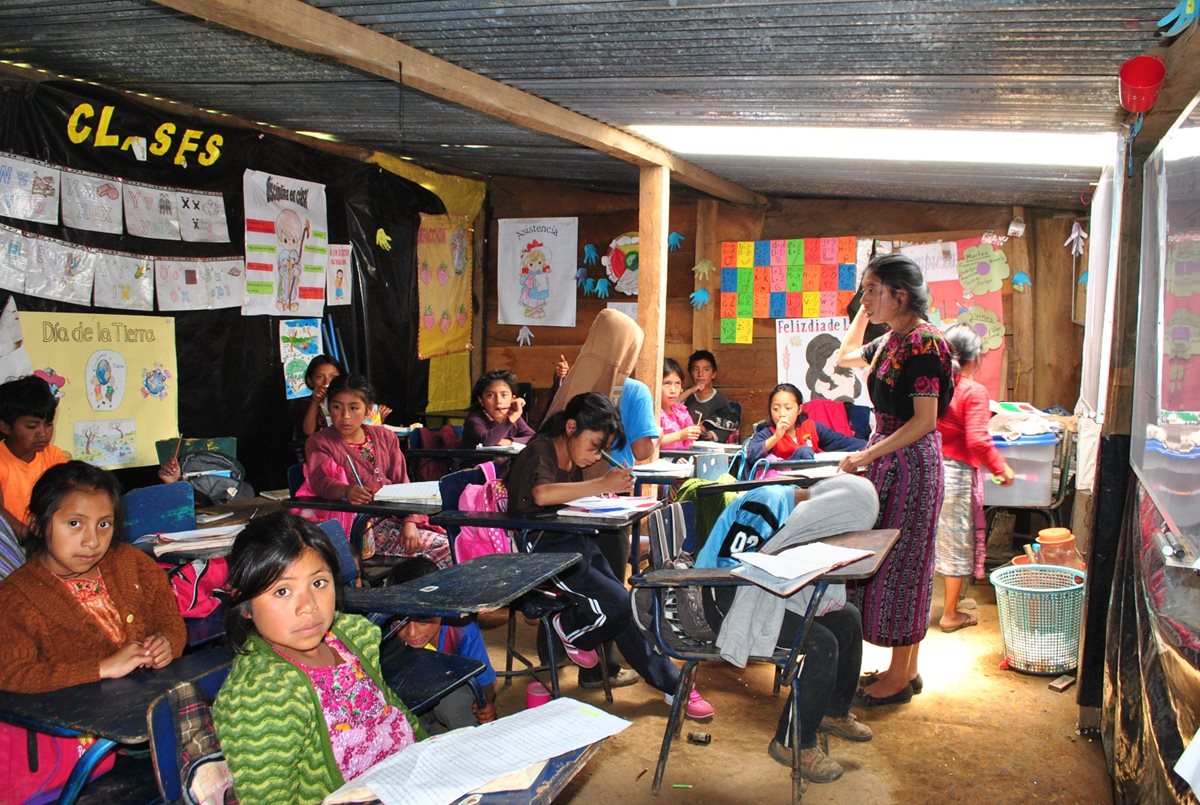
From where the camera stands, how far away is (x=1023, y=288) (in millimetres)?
7750

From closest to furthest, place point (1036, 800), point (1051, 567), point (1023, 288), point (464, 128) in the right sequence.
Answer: point (1036, 800), point (1051, 567), point (464, 128), point (1023, 288)

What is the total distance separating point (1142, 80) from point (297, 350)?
5591mm

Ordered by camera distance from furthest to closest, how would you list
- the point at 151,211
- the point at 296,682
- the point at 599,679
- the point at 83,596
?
the point at 151,211, the point at 599,679, the point at 83,596, the point at 296,682

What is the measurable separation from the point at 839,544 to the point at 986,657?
205 cm

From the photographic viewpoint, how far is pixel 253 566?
82.4 inches

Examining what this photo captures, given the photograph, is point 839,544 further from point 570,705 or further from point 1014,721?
point 570,705

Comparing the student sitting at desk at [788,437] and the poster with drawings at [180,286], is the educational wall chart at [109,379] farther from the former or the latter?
the student sitting at desk at [788,437]

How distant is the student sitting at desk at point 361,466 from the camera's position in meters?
4.83

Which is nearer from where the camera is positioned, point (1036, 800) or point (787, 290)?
point (1036, 800)

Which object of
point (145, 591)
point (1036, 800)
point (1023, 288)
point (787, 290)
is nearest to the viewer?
point (145, 591)

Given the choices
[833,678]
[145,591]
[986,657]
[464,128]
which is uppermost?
[464,128]

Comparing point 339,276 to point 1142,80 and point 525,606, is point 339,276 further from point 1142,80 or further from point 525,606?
point 1142,80

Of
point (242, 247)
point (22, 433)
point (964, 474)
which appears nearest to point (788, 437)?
→ point (964, 474)

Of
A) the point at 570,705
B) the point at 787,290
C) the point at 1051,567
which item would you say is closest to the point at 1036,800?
the point at 1051,567
